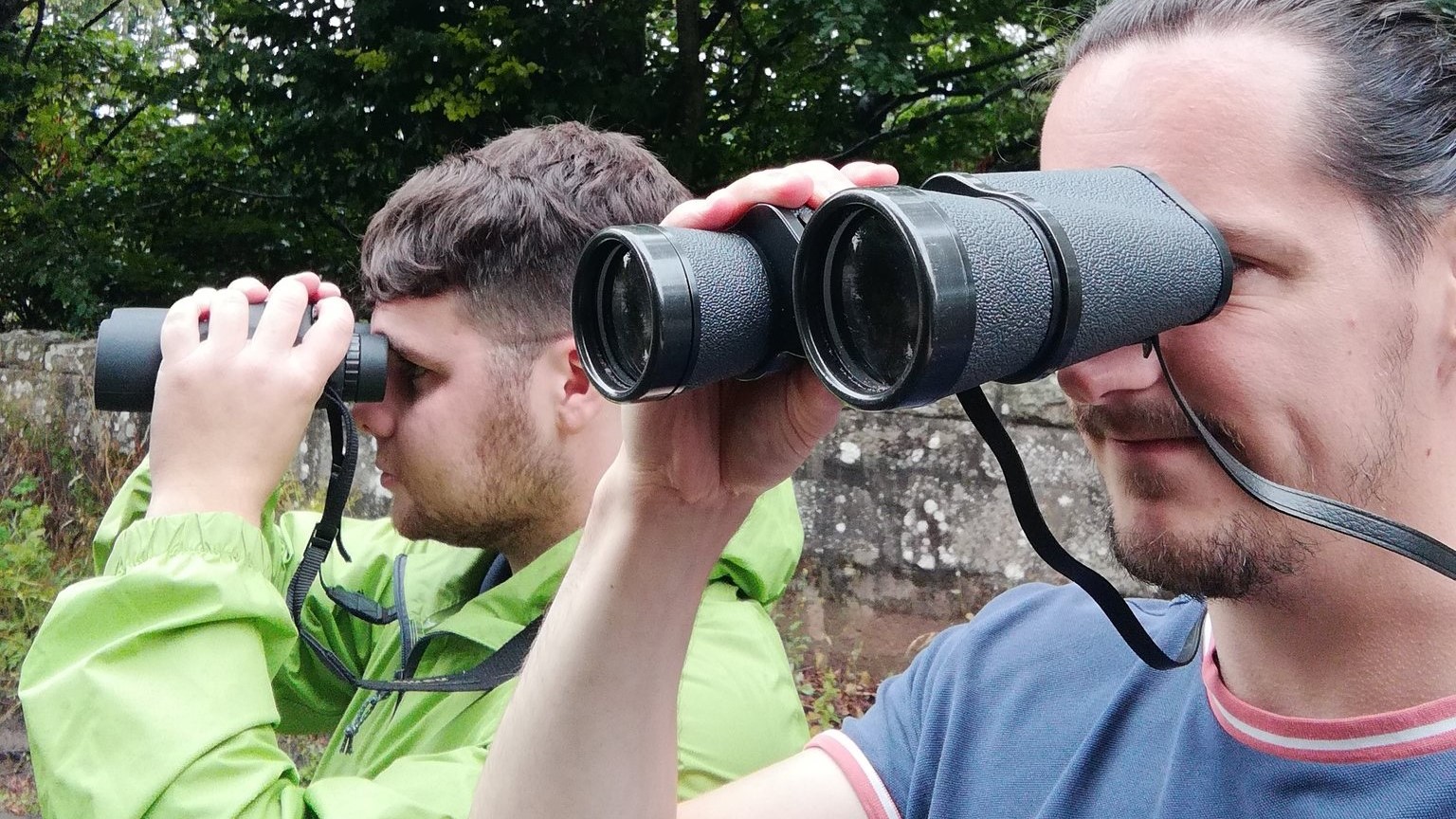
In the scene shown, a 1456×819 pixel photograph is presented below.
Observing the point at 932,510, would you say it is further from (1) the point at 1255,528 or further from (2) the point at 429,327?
(1) the point at 1255,528

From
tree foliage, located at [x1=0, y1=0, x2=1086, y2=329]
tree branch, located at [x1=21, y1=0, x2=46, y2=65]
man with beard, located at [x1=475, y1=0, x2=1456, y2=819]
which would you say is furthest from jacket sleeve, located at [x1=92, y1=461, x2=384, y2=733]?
tree branch, located at [x1=21, y1=0, x2=46, y2=65]

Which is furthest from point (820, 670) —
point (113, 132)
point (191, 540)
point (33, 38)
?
point (33, 38)

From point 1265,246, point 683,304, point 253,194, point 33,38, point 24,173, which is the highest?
point 33,38

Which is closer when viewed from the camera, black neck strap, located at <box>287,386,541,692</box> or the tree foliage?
black neck strap, located at <box>287,386,541,692</box>

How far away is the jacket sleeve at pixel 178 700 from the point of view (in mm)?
1415

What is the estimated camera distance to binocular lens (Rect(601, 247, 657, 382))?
1.08m

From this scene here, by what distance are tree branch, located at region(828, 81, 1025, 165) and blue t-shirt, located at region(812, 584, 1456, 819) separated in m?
4.39

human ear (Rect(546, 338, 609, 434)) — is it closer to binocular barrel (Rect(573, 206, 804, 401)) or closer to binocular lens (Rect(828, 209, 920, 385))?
binocular barrel (Rect(573, 206, 804, 401))

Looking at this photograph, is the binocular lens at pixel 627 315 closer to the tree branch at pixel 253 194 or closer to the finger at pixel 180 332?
the finger at pixel 180 332

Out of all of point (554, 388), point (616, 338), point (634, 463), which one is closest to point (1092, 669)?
point (634, 463)

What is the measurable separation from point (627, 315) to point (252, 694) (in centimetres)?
86

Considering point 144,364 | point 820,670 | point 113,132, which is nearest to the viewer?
point 144,364

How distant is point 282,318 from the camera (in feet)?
5.91

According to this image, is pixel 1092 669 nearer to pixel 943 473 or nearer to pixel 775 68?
pixel 943 473
